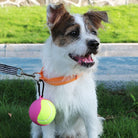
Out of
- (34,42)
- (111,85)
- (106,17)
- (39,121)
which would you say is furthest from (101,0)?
(39,121)

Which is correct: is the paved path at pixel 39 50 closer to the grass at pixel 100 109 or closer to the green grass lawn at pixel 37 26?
the green grass lawn at pixel 37 26

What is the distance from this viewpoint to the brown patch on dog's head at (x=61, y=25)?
301 cm

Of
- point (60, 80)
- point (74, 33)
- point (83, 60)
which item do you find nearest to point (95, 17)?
point (74, 33)

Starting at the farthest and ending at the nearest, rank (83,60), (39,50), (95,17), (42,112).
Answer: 1. (39,50)
2. (95,17)
3. (83,60)
4. (42,112)

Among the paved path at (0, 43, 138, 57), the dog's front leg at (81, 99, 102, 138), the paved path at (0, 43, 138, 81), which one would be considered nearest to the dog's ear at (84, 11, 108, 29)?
the dog's front leg at (81, 99, 102, 138)

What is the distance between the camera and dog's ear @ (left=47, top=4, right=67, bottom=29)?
2999 millimetres

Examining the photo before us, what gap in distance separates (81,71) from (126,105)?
1.98 metres

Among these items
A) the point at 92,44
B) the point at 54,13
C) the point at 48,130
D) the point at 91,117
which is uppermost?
the point at 54,13

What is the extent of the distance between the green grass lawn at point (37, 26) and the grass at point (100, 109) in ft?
11.9

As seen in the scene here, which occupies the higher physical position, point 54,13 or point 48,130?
point 54,13

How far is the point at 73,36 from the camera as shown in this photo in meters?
3.00

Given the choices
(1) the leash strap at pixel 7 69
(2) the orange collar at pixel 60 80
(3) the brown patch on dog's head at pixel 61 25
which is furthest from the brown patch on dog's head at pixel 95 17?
(1) the leash strap at pixel 7 69

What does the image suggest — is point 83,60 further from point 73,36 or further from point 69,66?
point 73,36

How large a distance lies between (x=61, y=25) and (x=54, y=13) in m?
0.16
